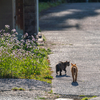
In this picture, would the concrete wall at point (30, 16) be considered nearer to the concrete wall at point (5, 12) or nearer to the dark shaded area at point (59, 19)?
the concrete wall at point (5, 12)

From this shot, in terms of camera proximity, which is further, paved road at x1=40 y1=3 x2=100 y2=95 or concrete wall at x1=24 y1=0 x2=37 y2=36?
concrete wall at x1=24 y1=0 x2=37 y2=36

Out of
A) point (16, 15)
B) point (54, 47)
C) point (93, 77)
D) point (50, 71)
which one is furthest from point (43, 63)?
point (16, 15)

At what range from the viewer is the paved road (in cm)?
694

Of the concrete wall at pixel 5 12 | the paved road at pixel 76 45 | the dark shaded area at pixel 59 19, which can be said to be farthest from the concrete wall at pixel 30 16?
the dark shaded area at pixel 59 19

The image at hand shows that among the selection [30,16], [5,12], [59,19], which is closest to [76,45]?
[30,16]

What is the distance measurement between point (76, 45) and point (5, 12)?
399cm

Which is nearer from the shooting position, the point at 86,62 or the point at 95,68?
the point at 95,68

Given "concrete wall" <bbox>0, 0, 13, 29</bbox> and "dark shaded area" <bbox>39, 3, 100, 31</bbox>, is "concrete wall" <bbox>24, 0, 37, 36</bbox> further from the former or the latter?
"dark shaded area" <bbox>39, 3, 100, 31</bbox>

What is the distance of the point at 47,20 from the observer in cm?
2086

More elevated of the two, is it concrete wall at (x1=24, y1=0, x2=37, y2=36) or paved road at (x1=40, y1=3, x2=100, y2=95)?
concrete wall at (x1=24, y1=0, x2=37, y2=36)

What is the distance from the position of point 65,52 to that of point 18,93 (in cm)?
548

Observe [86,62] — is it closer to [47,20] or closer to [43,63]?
[43,63]

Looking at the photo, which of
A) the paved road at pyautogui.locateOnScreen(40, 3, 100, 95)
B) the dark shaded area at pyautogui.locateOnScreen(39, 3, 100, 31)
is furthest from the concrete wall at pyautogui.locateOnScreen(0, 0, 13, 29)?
the dark shaded area at pyautogui.locateOnScreen(39, 3, 100, 31)

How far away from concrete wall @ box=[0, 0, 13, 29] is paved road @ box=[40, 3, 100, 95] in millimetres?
2595
